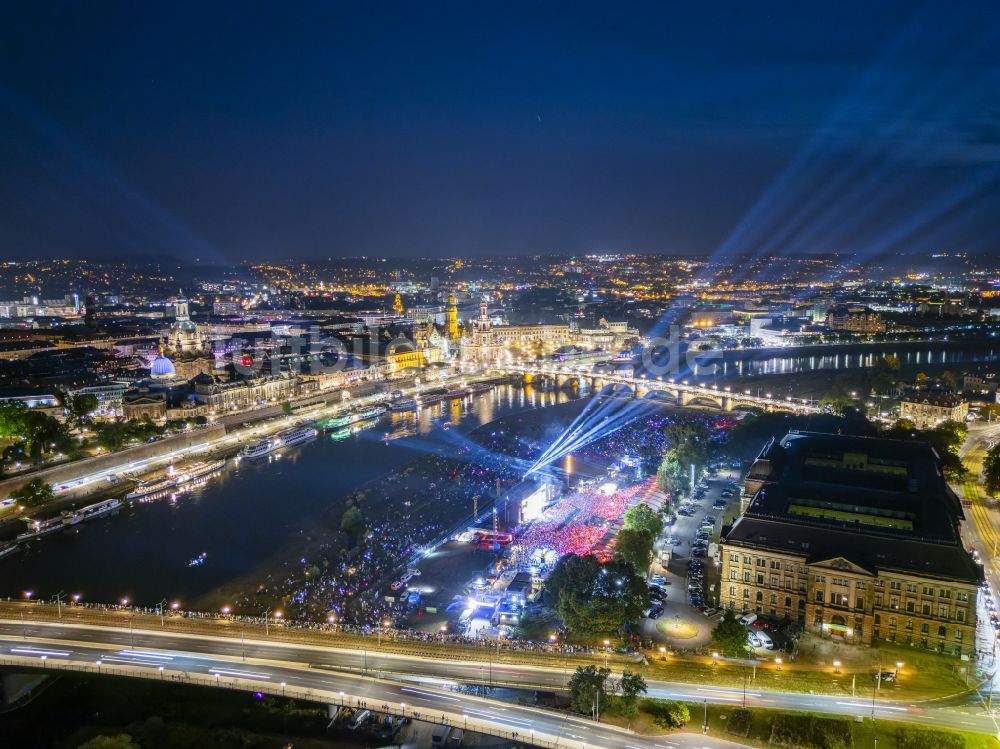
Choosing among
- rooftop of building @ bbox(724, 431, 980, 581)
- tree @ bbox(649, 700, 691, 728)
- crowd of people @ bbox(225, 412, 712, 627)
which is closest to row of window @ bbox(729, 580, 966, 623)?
rooftop of building @ bbox(724, 431, 980, 581)

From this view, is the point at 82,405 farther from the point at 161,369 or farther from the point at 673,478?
the point at 673,478

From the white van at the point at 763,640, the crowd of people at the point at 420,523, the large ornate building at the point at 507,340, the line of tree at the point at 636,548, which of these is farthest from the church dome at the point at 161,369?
the white van at the point at 763,640

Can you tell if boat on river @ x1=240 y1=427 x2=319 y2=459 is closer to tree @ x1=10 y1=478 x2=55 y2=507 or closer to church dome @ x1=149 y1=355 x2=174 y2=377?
tree @ x1=10 y1=478 x2=55 y2=507

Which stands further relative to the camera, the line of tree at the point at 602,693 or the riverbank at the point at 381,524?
the riverbank at the point at 381,524

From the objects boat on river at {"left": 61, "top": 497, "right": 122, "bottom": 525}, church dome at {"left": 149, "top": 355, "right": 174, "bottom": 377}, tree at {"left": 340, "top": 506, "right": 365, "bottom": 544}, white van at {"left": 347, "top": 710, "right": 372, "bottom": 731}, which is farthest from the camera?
church dome at {"left": 149, "top": 355, "right": 174, "bottom": 377}

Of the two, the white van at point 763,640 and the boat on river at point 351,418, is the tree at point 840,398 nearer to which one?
the white van at point 763,640

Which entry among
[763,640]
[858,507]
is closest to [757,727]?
[763,640]
